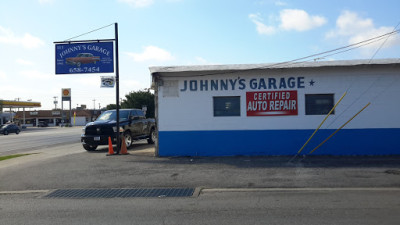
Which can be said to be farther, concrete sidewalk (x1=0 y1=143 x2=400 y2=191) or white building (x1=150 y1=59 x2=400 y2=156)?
white building (x1=150 y1=59 x2=400 y2=156)

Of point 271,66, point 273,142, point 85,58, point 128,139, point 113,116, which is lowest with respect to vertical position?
point 128,139

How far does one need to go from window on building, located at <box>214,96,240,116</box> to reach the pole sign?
4617 millimetres

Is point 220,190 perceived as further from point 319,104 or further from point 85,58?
point 85,58

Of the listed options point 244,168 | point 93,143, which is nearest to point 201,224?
point 244,168

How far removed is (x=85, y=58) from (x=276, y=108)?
788 cm

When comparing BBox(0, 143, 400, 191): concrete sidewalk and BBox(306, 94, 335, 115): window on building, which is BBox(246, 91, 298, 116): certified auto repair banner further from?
BBox(0, 143, 400, 191): concrete sidewalk

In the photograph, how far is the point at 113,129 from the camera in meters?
16.4

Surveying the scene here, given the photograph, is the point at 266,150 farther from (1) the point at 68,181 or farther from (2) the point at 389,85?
(1) the point at 68,181

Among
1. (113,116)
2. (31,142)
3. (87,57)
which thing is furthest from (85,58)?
(31,142)

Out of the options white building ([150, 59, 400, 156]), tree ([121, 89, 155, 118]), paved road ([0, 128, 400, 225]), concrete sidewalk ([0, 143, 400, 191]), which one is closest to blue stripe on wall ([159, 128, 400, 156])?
white building ([150, 59, 400, 156])

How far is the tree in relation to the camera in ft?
160

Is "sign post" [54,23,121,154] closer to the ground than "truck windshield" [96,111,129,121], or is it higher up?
higher up

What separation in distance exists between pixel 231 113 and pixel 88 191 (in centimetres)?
670

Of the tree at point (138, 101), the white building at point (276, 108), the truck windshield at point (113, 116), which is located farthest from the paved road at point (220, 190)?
the tree at point (138, 101)
